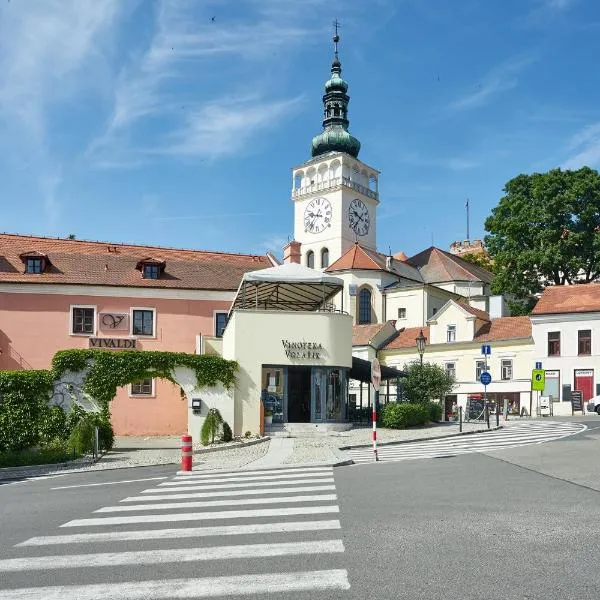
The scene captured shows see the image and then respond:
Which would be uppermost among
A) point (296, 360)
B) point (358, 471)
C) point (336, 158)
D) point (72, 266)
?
point (336, 158)

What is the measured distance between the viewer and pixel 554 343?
4931 centimetres

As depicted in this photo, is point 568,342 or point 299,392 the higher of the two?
point 568,342

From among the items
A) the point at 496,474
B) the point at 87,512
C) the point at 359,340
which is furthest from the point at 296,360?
the point at 359,340

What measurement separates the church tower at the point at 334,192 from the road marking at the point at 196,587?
243ft

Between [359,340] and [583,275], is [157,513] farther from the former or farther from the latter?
[583,275]

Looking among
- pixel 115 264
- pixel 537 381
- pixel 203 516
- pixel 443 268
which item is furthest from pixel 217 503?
pixel 443 268

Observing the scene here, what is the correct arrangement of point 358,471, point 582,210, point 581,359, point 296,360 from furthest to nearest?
point 582,210 → point 581,359 → point 296,360 → point 358,471

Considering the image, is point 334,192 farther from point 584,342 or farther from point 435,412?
point 435,412

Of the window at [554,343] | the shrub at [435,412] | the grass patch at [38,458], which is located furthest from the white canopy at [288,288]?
the window at [554,343]

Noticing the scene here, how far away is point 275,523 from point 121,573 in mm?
2830

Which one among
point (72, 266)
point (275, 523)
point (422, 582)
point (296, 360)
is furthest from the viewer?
point (72, 266)

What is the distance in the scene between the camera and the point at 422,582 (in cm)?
654

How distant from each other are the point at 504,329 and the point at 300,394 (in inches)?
1126

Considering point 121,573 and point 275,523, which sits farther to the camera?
point 275,523
